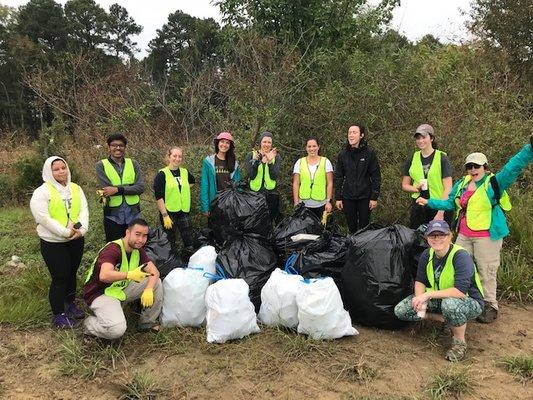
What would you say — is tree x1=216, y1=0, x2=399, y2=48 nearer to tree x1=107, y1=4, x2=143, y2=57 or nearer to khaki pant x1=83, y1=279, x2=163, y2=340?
khaki pant x1=83, y1=279, x2=163, y2=340

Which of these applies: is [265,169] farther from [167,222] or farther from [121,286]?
[121,286]

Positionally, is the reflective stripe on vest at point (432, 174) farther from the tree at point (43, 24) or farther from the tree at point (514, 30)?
the tree at point (43, 24)

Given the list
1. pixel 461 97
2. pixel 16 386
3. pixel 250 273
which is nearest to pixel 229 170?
pixel 250 273

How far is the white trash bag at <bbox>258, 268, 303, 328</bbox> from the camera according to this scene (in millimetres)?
3191

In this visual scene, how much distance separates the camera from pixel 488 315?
3482 millimetres

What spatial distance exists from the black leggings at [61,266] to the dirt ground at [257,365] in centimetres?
25

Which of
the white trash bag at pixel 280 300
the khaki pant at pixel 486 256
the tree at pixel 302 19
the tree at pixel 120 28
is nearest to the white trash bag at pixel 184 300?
the white trash bag at pixel 280 300

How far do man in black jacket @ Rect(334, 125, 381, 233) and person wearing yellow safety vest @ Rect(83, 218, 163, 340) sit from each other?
1994mm

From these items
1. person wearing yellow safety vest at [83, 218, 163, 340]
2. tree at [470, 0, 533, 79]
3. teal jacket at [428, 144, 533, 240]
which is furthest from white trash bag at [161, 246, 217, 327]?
tree at [470, 0, 533, 79]

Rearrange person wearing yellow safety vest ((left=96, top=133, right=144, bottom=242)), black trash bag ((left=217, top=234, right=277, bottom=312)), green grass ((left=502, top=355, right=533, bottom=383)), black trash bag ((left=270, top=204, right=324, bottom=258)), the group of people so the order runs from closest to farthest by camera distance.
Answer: green grass ((left=502, top=355, right=533, bottom=383)) → the group of people → black trash bag ((left=217, top=234, right=277, bottom=312)) → person wearing yellow safety vest ((left=96, top=133, right=144, bottom=242)) → black trash bag ((left=270, top=204, right=324, bottom=258))

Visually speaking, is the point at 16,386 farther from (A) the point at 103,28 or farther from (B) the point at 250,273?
(A) the point at 103,28

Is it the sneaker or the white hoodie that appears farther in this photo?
the sneaker

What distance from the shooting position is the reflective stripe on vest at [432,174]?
383cm

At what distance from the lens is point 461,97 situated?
18.2ft
